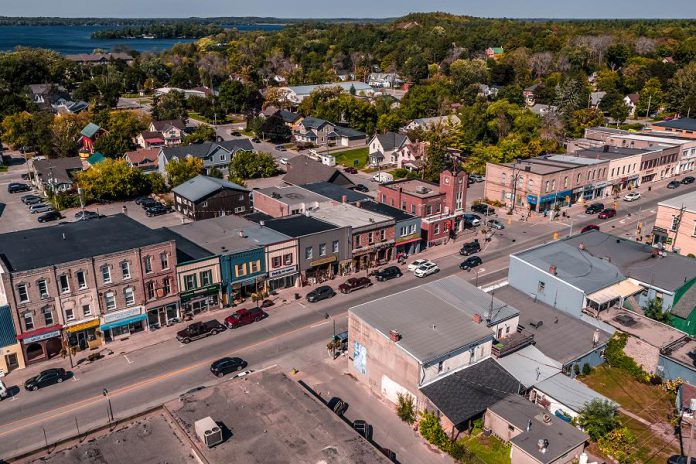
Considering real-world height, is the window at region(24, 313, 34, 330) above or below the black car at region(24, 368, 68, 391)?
above

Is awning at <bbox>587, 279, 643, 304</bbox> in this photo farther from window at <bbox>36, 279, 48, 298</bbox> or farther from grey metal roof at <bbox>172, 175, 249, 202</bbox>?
grey metal roof at <bbox>172, 175, 249, 202</bbox>

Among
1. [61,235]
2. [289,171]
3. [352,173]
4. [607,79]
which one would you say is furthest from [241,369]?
[607,79]

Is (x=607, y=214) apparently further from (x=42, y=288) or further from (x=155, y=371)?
(x=42, y=288)

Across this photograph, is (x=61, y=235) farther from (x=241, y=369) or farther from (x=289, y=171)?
(x=289, y=171)

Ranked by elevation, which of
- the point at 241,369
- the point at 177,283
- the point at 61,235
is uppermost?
the point at 61,235

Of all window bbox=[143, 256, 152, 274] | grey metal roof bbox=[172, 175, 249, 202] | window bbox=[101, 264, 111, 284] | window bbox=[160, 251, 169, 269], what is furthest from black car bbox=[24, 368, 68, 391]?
grey metal roof bbox=[172, 175, 249, 202]

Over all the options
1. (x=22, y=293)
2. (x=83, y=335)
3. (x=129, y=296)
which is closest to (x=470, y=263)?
(x=129, y=296)

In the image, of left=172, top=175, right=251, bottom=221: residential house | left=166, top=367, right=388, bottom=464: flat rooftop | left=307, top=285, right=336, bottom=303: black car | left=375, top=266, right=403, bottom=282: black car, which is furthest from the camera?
left=172, top=175, right=251, bottom=221: residential house
